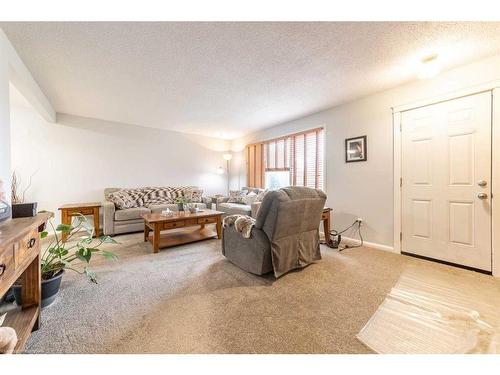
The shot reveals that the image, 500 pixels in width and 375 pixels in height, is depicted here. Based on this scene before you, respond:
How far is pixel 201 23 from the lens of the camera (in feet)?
5.33

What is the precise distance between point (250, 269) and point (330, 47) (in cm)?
238

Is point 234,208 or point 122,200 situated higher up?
point 122,200

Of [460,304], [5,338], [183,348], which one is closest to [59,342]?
[5,338]

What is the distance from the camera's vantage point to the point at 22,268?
112 cm

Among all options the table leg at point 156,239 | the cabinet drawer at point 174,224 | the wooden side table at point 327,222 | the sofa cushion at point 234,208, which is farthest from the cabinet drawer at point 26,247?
the wooden side table at point 327,222

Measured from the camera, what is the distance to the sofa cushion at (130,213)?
12.0 ft

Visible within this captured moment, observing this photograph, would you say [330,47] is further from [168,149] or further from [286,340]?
[168,149]

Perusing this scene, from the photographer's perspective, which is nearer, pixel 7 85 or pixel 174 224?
pixel 7 85

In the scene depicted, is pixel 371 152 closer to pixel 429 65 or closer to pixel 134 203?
pixel 429 65

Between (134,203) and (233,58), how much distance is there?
3.47 meters

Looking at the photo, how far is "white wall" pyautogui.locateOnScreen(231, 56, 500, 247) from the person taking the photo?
8.13ft

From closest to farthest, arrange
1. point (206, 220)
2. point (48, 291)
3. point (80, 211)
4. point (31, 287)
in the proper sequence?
point (31, 287) → point (48, 291) → point (206, 220) → point (80, 211)

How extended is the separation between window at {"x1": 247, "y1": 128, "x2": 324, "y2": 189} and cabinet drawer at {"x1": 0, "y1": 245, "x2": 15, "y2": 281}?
152 inches

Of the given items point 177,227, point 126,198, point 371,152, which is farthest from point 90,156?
point 371,152
